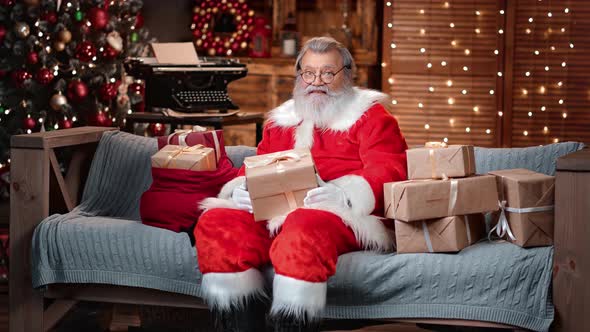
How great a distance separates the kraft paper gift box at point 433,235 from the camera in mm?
2824

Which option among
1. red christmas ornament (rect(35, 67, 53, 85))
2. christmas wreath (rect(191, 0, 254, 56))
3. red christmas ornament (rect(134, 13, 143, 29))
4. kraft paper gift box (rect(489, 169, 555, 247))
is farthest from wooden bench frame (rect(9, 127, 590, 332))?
christmas wreath (rect(191, 0, 254, 56))

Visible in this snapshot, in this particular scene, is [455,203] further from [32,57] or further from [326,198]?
[32,57]

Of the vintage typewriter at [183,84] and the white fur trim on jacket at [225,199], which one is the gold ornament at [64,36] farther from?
the white fur trim on jacket at [225,199]

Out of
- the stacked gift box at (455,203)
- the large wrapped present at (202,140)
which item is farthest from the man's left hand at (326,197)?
the large wrapped present at (202,140)

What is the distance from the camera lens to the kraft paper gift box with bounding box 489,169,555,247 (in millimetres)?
2828

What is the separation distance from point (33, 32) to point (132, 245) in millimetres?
2943

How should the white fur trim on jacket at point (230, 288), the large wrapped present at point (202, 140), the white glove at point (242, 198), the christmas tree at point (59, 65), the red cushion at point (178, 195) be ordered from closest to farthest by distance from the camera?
the white fur trim on jacket at point (230, 288) → the white glove at point (242, 198) → the red cushion at point (178, 195) → the large wrapped present at point (202, 140) → the christmas tree at point (59, 65)

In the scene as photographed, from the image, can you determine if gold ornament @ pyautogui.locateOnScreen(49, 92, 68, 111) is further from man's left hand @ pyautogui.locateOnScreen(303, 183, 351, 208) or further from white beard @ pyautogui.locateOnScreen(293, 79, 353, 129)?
man's left hand @ pyautogui.locateOnScreen(303, 183, 351, 208)

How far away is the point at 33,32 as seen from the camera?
5.64 m

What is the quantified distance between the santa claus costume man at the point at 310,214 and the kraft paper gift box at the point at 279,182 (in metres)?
0.04

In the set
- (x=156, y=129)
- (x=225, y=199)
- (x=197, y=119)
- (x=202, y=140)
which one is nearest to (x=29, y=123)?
(x=156, y=129)

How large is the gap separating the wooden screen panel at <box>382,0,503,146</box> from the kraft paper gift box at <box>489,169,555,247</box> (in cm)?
330

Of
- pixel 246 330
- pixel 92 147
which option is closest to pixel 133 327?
pixel 92 147

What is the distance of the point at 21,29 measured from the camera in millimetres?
5418
